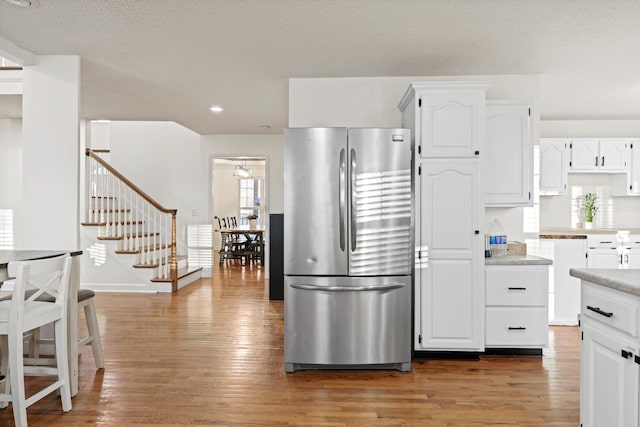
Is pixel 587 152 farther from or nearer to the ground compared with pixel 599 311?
farther from the ground

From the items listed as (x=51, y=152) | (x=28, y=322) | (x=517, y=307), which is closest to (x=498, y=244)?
(x=517, y=307)

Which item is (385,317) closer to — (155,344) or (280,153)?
(155,344)

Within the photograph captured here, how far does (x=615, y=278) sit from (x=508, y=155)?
7.17 ft

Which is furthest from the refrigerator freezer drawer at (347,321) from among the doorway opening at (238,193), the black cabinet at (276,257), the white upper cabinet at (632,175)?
the doorway opening at (238,193)

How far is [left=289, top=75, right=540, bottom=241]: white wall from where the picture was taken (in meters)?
4.16

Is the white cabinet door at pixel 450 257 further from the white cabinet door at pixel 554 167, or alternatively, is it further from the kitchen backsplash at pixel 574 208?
the kitchen backsplash at pixel 574 208

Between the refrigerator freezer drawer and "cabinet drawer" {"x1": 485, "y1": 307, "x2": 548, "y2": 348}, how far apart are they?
0.81 meters

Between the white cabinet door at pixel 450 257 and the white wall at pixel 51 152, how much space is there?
2.92 m

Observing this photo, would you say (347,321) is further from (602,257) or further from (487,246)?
(602,257)

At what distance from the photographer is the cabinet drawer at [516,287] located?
353cm

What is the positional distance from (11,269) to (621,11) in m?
3.92

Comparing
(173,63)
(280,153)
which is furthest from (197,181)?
(173,63)

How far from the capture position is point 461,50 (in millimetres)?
3521

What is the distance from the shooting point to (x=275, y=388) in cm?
296
